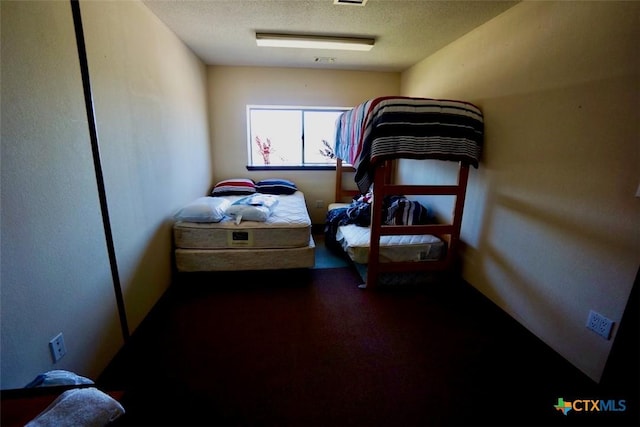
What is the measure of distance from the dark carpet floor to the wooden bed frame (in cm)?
24

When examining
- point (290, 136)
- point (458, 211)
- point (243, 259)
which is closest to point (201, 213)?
point (243, 259)

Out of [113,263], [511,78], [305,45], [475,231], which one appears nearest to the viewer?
[113,263]

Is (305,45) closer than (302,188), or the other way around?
A: (305,45)

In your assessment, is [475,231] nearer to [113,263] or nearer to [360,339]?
[360,339]

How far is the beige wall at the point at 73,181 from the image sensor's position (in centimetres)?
102

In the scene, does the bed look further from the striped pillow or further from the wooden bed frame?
the striped pillow

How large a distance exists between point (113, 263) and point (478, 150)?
270cm

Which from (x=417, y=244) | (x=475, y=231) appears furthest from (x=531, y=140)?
(x=417, y=244)

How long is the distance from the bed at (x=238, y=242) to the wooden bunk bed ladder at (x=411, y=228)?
0.59 meters

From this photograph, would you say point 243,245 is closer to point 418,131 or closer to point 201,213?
point 201,213

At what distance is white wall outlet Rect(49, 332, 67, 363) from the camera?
3.89 ft

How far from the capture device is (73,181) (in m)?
1.29

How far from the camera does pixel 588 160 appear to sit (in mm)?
1471

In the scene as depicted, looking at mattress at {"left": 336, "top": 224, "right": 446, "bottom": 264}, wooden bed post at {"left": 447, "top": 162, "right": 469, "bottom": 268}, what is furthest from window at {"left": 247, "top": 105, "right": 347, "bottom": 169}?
wooden bed post at {"left": 447, "top": 162, "right": 469, "bottom": 268}
